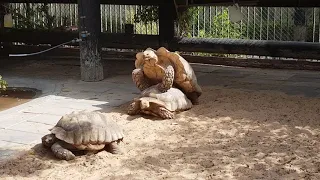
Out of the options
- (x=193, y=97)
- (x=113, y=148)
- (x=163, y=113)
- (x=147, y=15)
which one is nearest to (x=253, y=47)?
(x=147, y=15)

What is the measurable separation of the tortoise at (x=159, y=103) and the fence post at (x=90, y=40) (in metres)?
3.04

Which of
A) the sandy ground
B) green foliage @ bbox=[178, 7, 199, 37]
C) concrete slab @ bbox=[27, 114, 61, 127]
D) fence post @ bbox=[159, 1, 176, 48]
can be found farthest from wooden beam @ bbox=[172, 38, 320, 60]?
concrete slab @ bbox=[27, 114, 61, 127]

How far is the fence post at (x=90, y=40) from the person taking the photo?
10742 mm

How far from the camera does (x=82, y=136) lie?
19.7 feet

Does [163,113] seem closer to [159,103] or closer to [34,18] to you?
[159,103]

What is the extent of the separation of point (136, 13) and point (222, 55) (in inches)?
113

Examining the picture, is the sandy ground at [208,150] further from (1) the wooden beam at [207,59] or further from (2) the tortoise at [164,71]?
(1) the wooden beam at [207,59]

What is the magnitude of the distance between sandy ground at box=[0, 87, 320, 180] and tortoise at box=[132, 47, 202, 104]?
440 mm

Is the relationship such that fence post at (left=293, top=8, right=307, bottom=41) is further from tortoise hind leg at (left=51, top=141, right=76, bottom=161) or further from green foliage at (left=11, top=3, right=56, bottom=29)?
tortoise hind leg at (left=51, top=141, right=76, bottom=161)

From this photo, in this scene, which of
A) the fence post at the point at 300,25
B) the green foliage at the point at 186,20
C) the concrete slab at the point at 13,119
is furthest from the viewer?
the green foliage at the point at 186,20

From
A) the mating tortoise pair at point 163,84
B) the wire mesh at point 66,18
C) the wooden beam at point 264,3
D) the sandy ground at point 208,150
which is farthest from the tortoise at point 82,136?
the wire mesh at point 66,18

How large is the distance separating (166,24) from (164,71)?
501 centimetres

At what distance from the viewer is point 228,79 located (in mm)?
10867

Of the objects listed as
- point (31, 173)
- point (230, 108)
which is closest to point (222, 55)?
point (230, 108)
